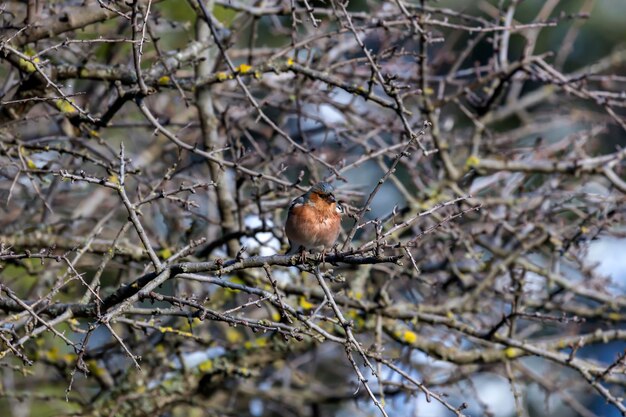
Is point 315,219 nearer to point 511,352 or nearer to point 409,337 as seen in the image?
point 409,337

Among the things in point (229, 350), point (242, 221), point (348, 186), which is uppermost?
point (348, 186)

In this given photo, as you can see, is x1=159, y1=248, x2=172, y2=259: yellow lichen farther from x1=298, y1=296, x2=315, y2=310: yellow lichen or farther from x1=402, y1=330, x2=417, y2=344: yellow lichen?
x1=402, y1=330, x2=417, y2=344: yellow lichen

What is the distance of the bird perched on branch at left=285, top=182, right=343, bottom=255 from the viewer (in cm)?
471

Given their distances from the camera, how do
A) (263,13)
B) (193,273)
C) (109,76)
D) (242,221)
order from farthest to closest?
(263,13) → (242,221) → (109,76) → (193,273)

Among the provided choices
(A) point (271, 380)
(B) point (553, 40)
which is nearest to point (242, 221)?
(A) point (271, 380)

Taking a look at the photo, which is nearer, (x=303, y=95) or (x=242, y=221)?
(x=242, y=221)

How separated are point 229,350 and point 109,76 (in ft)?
7.05

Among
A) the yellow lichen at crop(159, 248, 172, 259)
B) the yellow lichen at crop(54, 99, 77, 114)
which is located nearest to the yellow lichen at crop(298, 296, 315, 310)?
the yellow lichen at crop(159, 248, 172, 259)

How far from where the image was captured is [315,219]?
185 inches

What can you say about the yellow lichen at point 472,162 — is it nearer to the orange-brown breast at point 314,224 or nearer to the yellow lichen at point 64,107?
the orange-brown breast at point 314,224

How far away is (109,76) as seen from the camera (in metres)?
4.71

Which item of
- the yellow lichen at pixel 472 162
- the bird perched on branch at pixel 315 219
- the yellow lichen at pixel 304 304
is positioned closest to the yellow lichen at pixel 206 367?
the yellow lichen at pixel 304 304

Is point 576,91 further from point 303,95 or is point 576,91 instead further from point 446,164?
point 303,95

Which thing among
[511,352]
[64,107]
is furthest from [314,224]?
[511,352]
